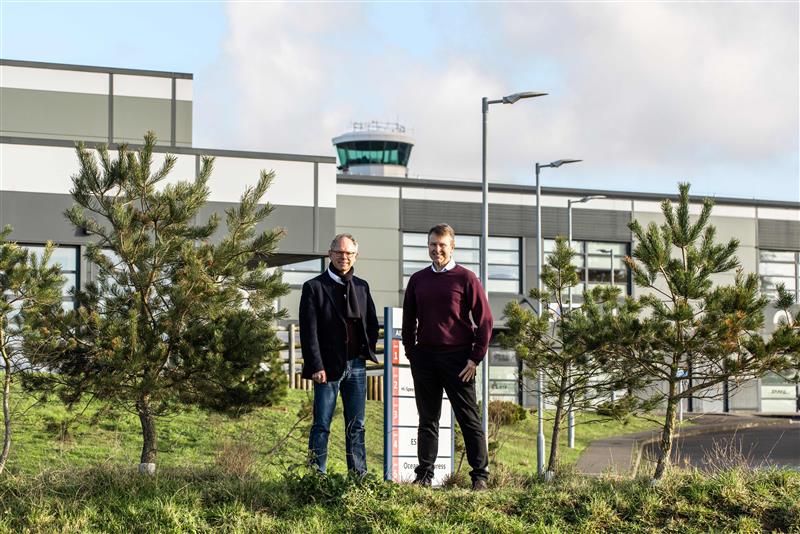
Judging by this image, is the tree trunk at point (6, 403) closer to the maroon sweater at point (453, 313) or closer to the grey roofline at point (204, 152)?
the maroon sweater at point (453, 313)

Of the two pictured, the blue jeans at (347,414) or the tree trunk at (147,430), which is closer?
the blue jeans at (347,414)

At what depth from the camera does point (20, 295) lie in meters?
10.7

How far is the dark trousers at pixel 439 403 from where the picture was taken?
30.7ft

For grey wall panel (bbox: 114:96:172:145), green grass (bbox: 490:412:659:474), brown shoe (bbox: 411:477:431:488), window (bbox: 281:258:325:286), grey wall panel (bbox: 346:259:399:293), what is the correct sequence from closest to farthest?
brown shoe (bbox: 411:477:431:488) < green grass (bbox: 490:412:659:474) < grey wall panel (bbox: 114:96:172:145) < window (bbox: 281:258:325:286) < grey wall panel (bbox: 346:259:399:293)

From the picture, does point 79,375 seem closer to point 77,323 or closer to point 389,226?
point 77,323

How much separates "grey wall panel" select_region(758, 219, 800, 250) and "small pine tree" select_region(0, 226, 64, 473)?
46941 millimetres

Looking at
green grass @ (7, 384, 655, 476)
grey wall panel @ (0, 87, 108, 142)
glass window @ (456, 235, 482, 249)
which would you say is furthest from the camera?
glass window @ (456, 235, 482, 249)

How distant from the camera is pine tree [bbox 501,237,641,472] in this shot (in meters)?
11.3

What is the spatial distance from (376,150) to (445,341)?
62294 mm

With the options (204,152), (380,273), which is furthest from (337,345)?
(380,273)

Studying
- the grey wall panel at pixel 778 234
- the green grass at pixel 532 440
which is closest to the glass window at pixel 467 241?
the green grass at pixel 532 440

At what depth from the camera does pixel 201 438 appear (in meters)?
19.0

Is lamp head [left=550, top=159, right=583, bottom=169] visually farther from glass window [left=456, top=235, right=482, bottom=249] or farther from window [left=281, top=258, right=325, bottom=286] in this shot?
glass window [left=456, top=235, right=482, bottom=249]

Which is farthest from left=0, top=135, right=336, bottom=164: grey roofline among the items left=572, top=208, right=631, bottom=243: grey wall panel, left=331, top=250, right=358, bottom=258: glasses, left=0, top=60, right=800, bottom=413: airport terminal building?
left=572, top=208, right=631, bottom=243: grey wall panel
